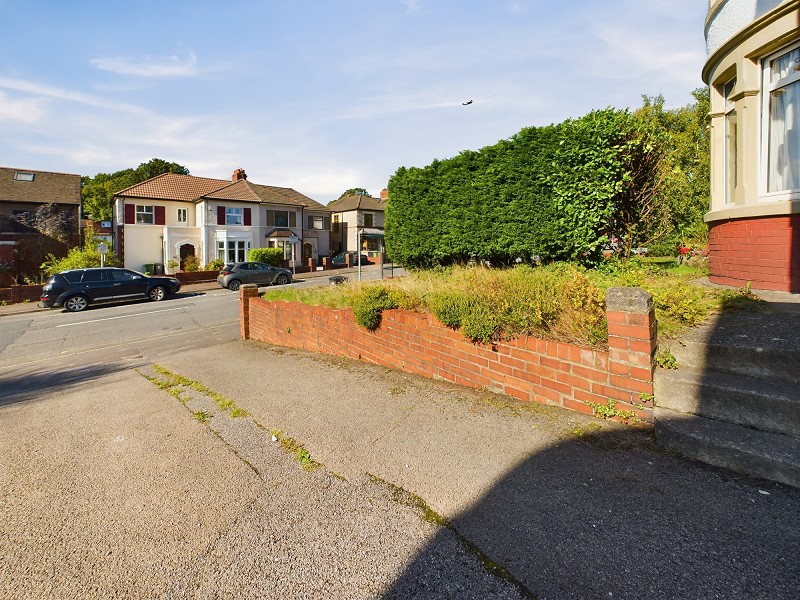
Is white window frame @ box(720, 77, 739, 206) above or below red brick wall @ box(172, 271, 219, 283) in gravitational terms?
above

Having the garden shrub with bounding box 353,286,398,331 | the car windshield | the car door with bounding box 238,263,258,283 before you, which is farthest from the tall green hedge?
the car windshield

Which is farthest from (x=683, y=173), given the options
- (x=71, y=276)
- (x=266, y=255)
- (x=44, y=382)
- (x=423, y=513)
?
(x=266, y=255)

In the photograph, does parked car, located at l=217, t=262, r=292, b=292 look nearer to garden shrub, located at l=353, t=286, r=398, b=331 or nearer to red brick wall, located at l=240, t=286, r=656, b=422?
red brick wall, located at l=240, t=286, r=656, b=422

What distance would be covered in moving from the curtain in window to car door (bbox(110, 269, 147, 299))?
22.1 m

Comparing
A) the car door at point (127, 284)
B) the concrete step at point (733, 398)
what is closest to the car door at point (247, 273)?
the car door at point (127, 284)

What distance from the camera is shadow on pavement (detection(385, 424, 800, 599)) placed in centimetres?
185

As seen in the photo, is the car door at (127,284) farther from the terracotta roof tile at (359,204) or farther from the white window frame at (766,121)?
the terracotta roof tile at (359,204)

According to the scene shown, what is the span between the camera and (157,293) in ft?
64.5

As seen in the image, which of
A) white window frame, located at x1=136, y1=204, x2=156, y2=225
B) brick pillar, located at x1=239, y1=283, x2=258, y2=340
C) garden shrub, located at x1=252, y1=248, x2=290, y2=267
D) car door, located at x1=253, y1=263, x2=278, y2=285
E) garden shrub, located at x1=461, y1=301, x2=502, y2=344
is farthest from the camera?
garden shrub, located at x1=252, y1=248, x2=290, y2=267

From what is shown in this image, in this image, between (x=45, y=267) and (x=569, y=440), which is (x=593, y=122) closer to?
(x=569, y=440)

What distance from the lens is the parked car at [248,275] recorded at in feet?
77.0

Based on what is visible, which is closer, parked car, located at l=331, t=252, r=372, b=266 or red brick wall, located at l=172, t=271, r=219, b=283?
red brick wall, located at l=172, t=271, r=219, b=283

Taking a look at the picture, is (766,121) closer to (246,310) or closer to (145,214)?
(246,310)

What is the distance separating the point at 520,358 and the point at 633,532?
6.22ft
